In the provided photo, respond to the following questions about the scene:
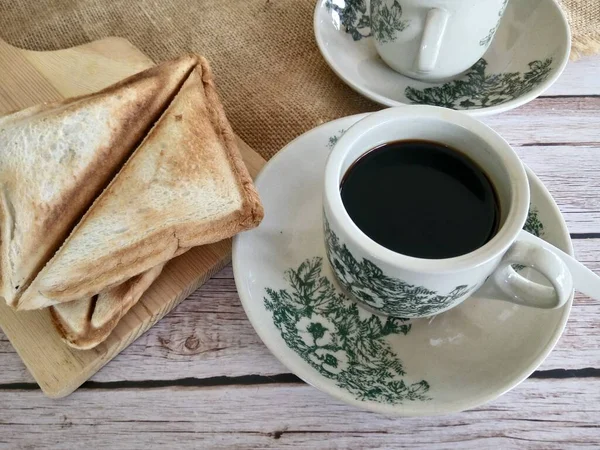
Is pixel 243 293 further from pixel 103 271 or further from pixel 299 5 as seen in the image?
pixel 299 5

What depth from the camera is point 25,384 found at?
0.77m

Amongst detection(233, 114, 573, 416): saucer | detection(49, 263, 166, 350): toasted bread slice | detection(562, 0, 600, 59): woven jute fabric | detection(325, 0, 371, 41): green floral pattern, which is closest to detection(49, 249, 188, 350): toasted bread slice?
detection(49, 263, 166, 350): toasted bread slice

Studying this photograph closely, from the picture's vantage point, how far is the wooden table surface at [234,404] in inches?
28.6

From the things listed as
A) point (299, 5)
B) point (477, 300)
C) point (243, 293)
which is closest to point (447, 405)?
point (477, 300)

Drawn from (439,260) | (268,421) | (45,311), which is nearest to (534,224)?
(439,260)

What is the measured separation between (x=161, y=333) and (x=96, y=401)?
13 centimetres

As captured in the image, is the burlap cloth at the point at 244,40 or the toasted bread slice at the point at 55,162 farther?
the burlap cloth at the point at 244,40

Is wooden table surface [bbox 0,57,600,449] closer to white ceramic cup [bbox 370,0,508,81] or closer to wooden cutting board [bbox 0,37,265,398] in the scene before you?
wooden cutting board [bbox 0,37,265,398]

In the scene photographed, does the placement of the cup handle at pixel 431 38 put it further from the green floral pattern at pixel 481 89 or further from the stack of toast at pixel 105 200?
the stack of toast at pixel 105 200

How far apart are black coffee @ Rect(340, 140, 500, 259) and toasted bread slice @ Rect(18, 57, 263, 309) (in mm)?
175

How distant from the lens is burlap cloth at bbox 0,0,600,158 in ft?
3.61

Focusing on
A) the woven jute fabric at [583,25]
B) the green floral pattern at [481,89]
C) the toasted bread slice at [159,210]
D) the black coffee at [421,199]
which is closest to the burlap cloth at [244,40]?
the woven jute fabric at [583,25]

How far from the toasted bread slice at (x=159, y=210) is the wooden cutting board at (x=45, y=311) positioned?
6 cm

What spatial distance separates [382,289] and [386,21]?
0.57 metres
